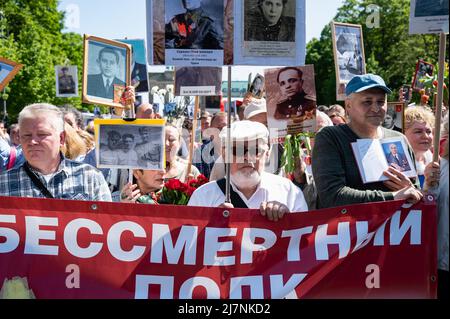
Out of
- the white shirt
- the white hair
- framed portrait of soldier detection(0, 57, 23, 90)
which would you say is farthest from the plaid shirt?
framed portrait of soldier detection(0, 57, 23, 90)

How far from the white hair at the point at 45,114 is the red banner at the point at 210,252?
0.62 m

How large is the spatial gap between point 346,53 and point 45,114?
3.71 metres

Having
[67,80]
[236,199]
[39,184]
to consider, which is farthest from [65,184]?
[67,80]

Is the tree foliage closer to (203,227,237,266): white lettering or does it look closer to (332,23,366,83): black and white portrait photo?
(332,23,366,83): black and white portrait photo

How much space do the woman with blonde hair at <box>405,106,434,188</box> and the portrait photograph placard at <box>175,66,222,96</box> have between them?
175 cm

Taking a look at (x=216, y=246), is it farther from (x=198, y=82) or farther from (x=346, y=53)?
(x=346, y=53)

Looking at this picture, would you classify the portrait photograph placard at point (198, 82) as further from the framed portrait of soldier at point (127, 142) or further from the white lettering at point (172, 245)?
the white lettering at point (172, 245)

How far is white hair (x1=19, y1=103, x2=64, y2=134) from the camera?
12.9ft

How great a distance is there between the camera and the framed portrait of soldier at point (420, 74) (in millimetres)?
9305

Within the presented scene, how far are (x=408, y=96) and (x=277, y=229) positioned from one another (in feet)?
24.7
